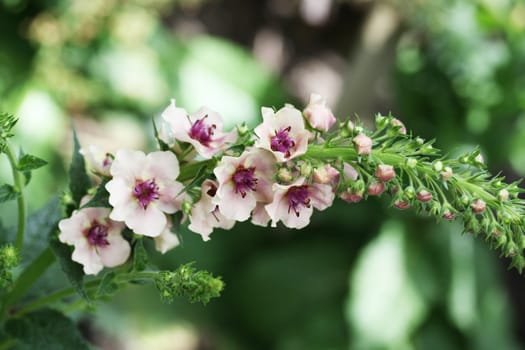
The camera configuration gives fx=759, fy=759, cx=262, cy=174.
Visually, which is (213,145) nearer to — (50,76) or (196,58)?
(50,76)

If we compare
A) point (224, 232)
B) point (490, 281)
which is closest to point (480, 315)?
point (490, 281)

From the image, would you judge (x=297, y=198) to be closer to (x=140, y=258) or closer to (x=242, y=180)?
(x=242, y=180)

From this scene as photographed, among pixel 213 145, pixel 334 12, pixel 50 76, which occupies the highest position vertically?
pixel 213 145

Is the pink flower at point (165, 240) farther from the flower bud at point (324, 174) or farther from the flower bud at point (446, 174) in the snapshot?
the flower bud at point (446, 174)

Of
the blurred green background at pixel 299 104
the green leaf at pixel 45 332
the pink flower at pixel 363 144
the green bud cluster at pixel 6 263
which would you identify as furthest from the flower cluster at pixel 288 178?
the blurred green background at pixel 299 104

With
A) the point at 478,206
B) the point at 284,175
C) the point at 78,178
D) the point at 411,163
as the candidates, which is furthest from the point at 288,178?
the point at 78,178

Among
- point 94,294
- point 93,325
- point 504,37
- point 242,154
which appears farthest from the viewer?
point 504,37

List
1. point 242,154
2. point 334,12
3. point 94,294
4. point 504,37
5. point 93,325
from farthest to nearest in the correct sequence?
point 334,12, point 504,37, point 93,325, point 94,294, point 242,154
